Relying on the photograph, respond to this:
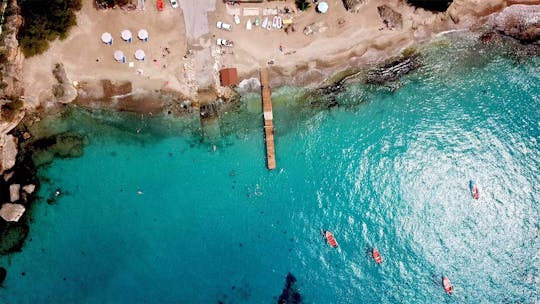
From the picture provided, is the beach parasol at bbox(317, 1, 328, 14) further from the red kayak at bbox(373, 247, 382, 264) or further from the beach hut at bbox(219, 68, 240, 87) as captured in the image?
the red kayak at bbox(373, 247, 382, 264)

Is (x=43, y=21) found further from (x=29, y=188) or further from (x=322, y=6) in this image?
(x=322, y=6)

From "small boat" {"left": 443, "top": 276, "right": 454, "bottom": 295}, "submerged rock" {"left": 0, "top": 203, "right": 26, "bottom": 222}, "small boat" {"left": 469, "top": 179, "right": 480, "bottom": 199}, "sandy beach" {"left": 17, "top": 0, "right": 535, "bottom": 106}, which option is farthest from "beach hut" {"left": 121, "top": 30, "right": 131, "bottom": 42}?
"small boat" {"left": 443, "top": 276, "right": 454, "bottom": 295}

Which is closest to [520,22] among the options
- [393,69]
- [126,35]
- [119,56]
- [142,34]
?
[393,69]

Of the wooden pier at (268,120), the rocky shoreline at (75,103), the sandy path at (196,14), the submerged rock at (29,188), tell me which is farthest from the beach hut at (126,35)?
the submerged rock at (29,188)

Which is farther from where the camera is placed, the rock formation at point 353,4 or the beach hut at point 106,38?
the rock formation at point 353,4

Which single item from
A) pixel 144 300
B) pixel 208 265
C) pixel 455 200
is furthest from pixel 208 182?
pixel 455 200

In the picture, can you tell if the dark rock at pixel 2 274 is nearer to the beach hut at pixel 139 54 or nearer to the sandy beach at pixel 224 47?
the sandy beach at pixel 224 47
